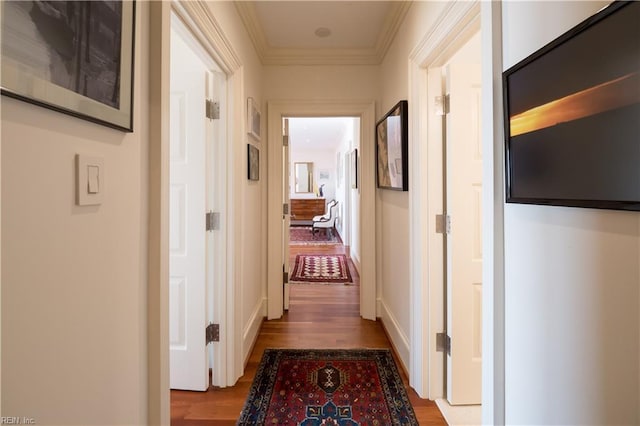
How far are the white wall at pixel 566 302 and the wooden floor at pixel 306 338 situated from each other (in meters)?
1.01

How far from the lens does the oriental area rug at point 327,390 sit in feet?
5.28

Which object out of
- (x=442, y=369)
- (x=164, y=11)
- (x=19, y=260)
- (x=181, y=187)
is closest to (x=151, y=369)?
(x=19, y=260)

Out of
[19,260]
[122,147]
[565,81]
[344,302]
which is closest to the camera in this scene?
[19,260]

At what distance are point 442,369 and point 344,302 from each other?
1653mm

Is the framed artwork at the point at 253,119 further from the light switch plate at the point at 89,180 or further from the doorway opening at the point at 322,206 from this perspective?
the light switch plate at the point at 89,180

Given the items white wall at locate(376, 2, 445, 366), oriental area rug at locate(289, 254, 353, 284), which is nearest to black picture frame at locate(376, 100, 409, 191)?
white wall at locate(376, 2, 445, 366)

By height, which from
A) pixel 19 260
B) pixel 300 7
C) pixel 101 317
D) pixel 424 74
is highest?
pixel 300 7

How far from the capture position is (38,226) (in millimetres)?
600

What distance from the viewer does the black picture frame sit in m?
1.95

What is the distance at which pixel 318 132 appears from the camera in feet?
22.1

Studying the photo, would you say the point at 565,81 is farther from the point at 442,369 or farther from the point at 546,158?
the point at 442,369

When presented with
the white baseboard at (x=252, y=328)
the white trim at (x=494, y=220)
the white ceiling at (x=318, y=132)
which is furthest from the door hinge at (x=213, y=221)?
the white ceiling at (x=318, y=132)

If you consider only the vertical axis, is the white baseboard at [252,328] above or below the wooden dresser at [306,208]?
below

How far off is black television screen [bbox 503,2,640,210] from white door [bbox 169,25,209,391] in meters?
1.58
